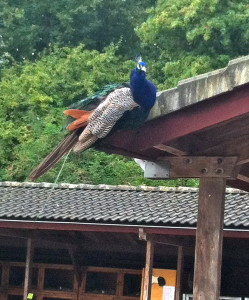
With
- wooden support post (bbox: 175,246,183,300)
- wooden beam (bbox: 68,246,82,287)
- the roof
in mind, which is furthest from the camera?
wooden beam (bbox: 68,246,82,287)

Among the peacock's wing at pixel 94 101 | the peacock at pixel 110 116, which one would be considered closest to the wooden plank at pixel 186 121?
the peacock at pixel 110 116

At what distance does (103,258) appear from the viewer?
43.7 ft

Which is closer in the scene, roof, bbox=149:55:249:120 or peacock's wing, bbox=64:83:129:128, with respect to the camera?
roof, bbox=149:55:249:120

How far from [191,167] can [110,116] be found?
750 mm

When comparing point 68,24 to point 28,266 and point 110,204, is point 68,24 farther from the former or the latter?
point 28,266

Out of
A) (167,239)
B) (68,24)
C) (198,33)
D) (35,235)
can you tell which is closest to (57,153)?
(167,239)

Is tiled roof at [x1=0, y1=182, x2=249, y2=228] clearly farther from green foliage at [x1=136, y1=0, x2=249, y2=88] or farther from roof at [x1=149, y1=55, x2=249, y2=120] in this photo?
green foliage at [x1=136, y1=0, x2=249, y2=88]

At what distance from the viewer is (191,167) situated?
5.19m

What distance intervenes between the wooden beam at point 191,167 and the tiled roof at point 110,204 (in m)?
4.96

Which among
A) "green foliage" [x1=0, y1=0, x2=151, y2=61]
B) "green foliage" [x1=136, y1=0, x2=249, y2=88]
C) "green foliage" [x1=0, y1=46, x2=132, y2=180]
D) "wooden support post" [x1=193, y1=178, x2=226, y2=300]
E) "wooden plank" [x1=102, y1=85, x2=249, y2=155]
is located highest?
"green foliage" [x1=0, y1=0, x2=151, y2=61]

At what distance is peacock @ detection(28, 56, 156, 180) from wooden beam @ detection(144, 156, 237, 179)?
1.86ft

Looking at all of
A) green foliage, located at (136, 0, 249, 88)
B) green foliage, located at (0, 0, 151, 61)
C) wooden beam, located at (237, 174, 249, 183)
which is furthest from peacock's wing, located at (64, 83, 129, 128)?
green foliage, located at (0, 0, 151, 61)

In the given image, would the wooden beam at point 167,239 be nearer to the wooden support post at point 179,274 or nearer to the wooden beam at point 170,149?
the wooden support post at point 179,274

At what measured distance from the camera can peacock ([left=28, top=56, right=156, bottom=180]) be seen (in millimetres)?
4723
